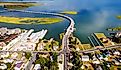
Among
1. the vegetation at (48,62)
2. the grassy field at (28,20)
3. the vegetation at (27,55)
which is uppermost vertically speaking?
the grassy field at (28,20)

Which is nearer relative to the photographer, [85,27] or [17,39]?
[17,39]

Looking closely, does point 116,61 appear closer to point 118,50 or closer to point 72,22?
point 118,50

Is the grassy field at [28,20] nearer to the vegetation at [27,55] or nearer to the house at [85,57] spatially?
the vegetation at [27,55]

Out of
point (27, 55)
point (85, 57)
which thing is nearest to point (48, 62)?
point (27, 55)

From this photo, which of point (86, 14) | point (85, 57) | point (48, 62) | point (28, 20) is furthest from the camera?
point (86, 14)

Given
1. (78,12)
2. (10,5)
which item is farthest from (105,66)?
(10,5)

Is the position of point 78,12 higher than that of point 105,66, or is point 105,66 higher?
point 78,12

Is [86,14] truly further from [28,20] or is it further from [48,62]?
[48,62]

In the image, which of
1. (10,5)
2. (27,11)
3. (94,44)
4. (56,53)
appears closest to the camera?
(56,53)

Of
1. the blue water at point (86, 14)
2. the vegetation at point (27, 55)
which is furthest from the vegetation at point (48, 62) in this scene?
the blue water at point (86, 14)
